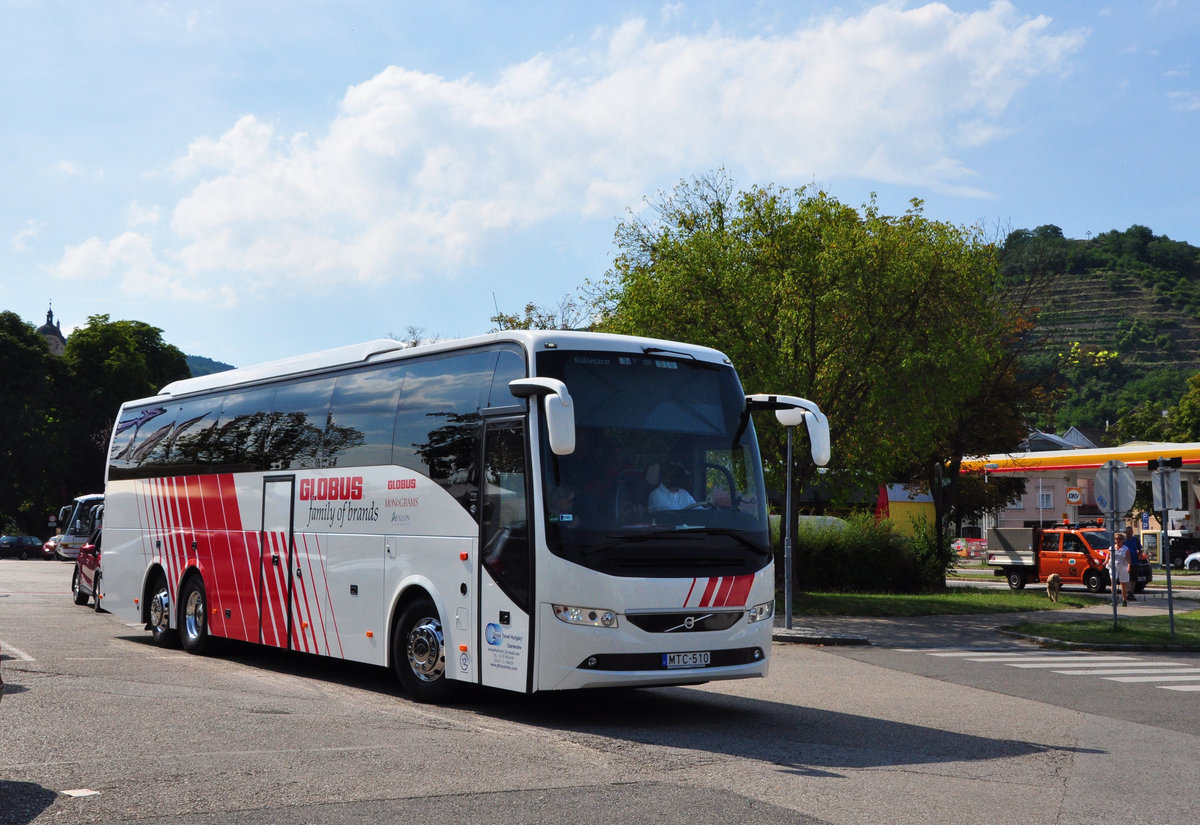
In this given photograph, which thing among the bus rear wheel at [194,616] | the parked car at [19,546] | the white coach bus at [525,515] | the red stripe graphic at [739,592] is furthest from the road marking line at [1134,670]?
the parked car at [19,546]

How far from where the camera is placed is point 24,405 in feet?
211

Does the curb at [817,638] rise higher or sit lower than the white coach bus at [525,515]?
lower

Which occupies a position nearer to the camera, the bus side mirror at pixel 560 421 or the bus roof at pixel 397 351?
the bus side mirror at pixel 560 421

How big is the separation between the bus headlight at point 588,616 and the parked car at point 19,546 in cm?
5995

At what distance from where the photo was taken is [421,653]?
38.4 ft

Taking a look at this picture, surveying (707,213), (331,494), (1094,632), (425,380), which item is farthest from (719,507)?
(707,213)

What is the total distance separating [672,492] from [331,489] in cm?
445

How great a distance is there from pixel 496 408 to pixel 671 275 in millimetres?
15084

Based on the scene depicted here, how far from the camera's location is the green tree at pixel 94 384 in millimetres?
69250

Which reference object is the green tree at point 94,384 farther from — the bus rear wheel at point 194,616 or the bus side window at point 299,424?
the bus side window at point 299,424

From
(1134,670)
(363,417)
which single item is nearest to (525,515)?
(363,417)

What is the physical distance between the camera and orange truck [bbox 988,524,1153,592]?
38062 millimetres

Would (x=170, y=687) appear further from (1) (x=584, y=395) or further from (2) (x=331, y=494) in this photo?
(1) (x=584, y=395)

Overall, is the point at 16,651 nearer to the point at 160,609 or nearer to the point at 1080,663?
the point at 160,609
